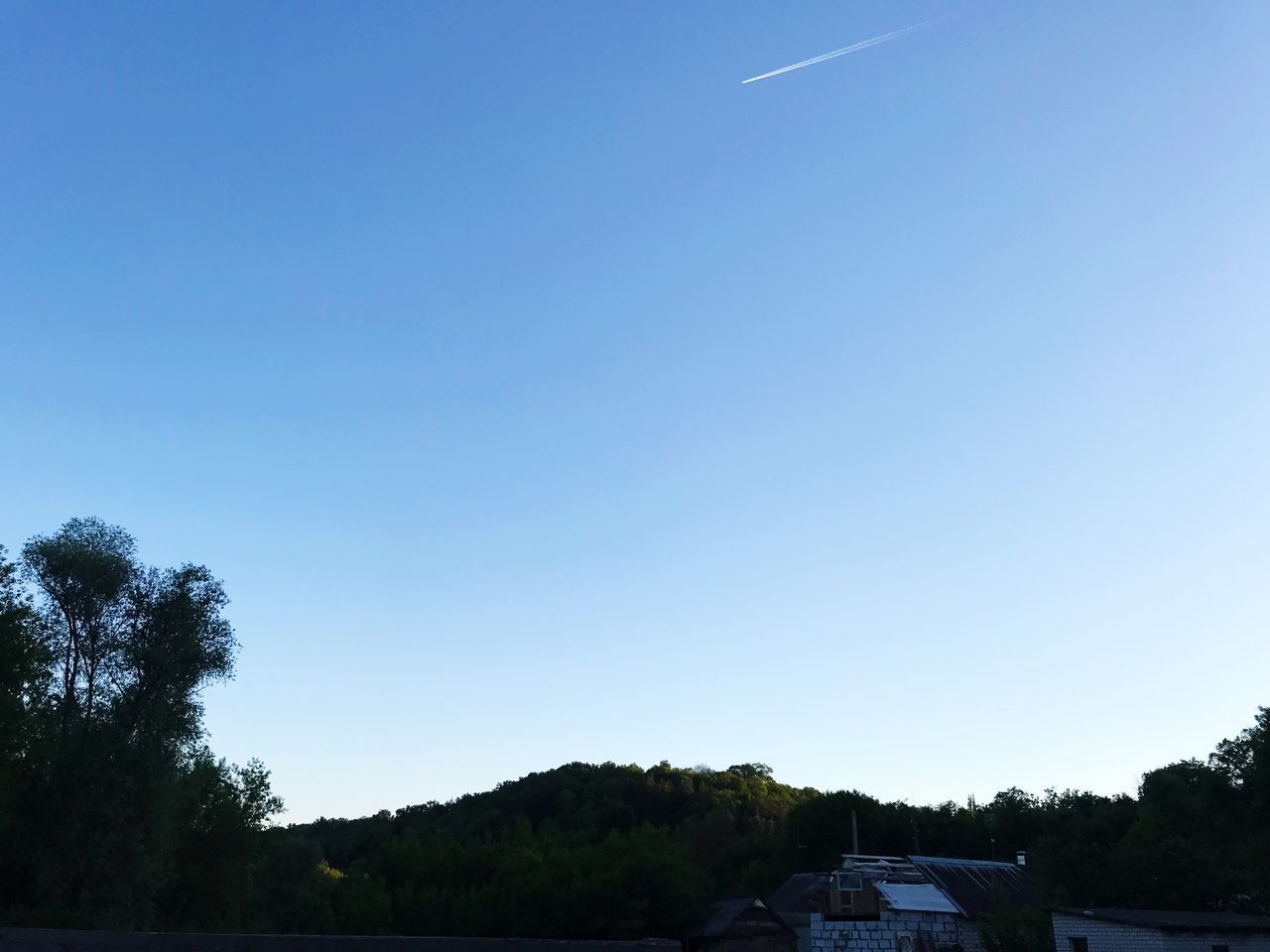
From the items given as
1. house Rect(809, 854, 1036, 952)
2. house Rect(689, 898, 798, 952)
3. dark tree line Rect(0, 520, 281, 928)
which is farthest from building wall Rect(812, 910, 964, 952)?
dark tree line Rect(0, 520, 281, 928)

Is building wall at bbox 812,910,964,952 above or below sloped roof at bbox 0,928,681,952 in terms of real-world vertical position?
below

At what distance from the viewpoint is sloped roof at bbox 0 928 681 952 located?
628 cm

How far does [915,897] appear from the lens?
37.4 metres

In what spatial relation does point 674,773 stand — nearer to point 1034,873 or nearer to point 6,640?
point 1034,873

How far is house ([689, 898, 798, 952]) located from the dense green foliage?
37.3 inches

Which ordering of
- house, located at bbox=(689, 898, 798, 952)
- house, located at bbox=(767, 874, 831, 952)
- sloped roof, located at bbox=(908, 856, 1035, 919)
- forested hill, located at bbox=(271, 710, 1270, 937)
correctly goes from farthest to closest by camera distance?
sloped roof, located at bbox=(908, 856, 1035, 919) → house, located at bbox=(767, 874, 831, 952) → forested hill, located at bbox=(271, 710, 1270, 937) → house, located at bbox=(689, 898, 798, 952)

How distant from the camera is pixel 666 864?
35.3 meters

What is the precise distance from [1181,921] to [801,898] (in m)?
15.6

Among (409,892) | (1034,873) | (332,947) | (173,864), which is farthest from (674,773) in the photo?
(332,947)

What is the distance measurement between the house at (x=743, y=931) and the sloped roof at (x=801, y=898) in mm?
2520

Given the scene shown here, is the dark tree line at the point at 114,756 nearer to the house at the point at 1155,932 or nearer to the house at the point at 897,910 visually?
the house at the point at 897,910

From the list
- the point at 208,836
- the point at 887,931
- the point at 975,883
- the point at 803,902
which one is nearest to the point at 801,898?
the point at 803,902

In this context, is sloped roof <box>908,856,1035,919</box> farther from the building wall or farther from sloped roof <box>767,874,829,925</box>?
sloped roof <box>767,874,829,925</box>

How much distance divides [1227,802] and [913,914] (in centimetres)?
1205
